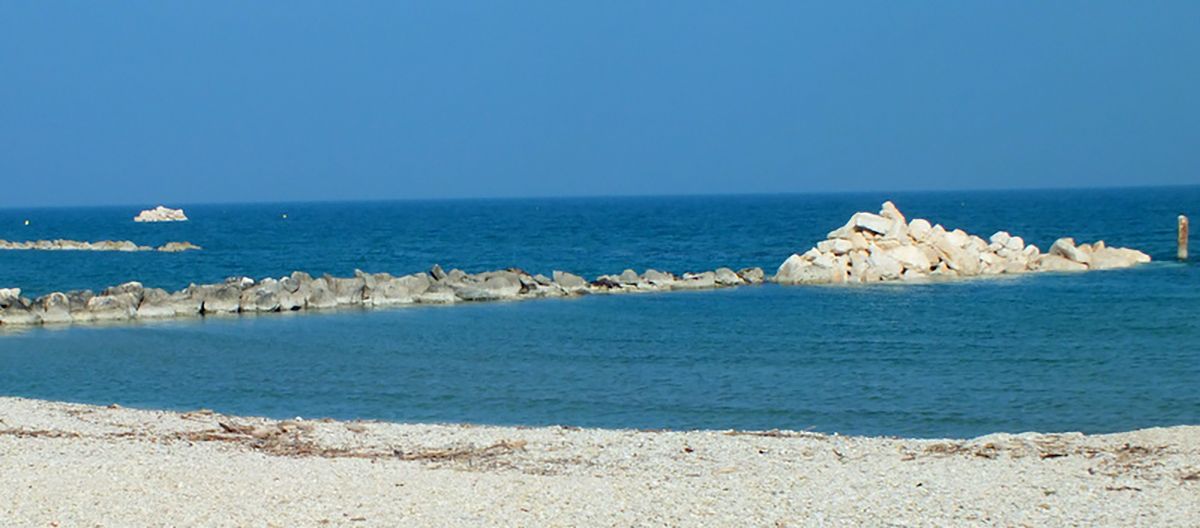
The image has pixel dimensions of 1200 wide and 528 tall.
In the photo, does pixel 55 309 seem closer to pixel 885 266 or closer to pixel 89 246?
pixel 885 266

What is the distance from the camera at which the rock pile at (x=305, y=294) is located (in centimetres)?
3522

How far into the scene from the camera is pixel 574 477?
13.5 meters

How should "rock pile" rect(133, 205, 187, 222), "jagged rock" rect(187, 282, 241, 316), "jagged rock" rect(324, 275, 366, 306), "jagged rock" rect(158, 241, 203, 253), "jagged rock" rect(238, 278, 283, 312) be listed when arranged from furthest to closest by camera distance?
"rock pile" rect(133, 205, 187, 222)
"jagged rock" rect(158, 241, 203, 253)
"jagged rock" rect(324, 275, 366, 306)
"jagged rock" rect(238, 278, 283, 312)
"jagged rock" rect(187, 282, 241, 316)

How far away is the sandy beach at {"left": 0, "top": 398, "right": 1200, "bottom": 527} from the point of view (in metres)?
11.4

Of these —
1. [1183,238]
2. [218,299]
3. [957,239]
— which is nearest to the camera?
[218,299]

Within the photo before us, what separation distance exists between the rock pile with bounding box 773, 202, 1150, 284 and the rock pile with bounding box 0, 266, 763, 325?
94.0 inches

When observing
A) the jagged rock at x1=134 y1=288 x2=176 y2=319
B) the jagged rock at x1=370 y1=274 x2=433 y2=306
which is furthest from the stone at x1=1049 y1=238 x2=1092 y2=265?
the jagged rock at x1=134 y1=288 x2=176 y2=319

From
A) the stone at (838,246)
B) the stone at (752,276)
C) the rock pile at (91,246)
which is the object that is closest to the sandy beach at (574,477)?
the stone at (752,276)

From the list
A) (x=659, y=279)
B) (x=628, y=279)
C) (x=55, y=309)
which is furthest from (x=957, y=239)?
(x=55, y=309)

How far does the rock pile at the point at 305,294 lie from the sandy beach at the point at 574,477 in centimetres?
1862

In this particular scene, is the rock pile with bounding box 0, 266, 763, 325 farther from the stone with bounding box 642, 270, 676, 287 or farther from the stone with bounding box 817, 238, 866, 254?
the stone with bounding box 817, 238, 866, 254

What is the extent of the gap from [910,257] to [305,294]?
19.6 m

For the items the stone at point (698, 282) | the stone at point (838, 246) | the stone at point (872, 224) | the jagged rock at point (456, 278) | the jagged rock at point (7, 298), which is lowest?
the stone at point (698, 282)

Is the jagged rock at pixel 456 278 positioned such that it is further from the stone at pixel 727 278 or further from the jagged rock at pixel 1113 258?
the jagged rock at pixel 1113 258
